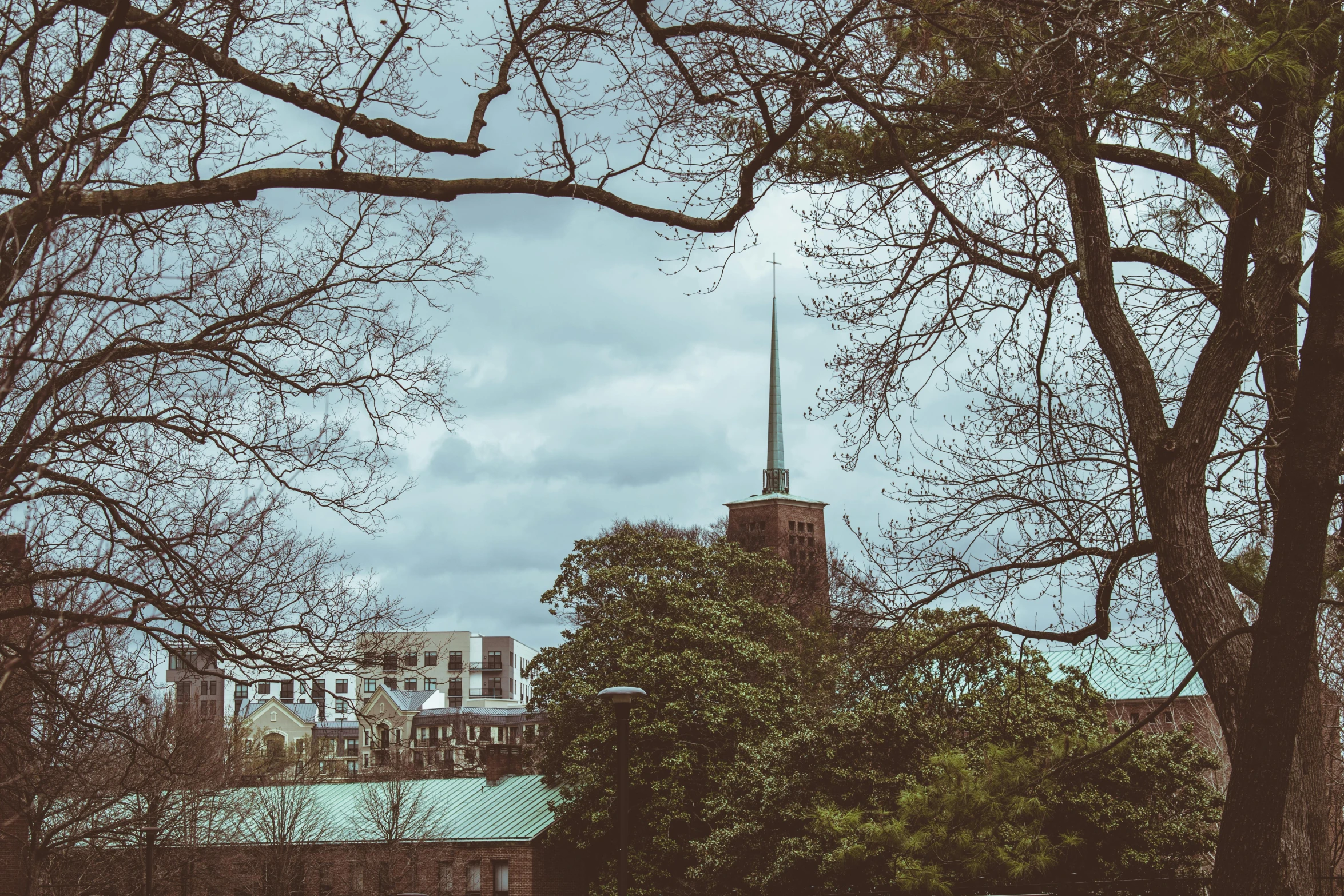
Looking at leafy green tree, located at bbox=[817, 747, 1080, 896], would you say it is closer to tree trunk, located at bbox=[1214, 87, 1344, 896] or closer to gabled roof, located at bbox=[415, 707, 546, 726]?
tree trunk, located at bbox=[1214, 87, 1344, 896]

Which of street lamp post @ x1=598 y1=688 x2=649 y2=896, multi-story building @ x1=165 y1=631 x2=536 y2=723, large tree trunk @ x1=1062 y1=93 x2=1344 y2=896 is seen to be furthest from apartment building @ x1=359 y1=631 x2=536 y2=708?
large tree trunk @ x1=1062 y1=93 x2=1344 y2=896

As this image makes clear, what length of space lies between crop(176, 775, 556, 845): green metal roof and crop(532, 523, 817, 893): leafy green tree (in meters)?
4.16

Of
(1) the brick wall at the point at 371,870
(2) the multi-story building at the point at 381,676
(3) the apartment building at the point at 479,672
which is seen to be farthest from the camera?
(3) the apartment building at the point at 479,672

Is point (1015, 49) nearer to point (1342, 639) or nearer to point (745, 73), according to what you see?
point (745, 73)

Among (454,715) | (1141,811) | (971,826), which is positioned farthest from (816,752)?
(454,715)

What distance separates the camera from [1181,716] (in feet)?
161

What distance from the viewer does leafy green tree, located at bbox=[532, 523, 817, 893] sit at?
30.3 meters

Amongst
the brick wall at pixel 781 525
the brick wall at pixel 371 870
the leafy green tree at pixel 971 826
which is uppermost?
the brick wall at pixel 781 525

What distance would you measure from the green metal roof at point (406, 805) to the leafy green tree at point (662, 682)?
416 centimetres

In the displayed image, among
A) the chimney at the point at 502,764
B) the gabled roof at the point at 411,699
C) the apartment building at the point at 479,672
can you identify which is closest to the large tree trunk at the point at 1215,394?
the chimney at the point at 502,764

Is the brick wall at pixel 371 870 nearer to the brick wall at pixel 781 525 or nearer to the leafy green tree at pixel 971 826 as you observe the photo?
the leafy green tree at pixel 971 826

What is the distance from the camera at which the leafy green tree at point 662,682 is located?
99.6 feet

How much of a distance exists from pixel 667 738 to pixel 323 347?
896 inches

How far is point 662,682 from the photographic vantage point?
1225 inches
